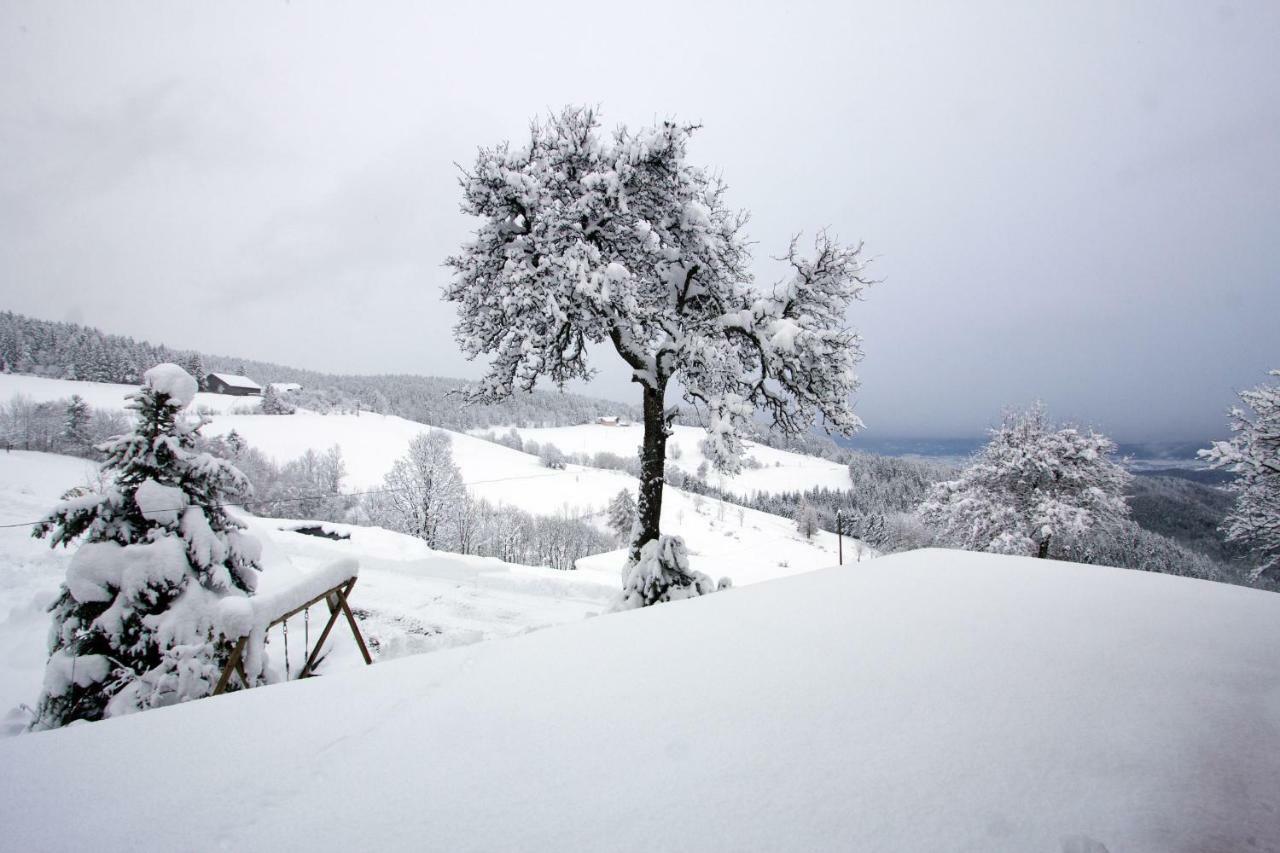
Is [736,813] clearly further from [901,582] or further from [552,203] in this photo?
[552,203]

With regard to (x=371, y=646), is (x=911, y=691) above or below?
above

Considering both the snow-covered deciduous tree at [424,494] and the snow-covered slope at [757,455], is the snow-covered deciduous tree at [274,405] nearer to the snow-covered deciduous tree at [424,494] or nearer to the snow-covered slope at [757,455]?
the snow-covered slope at [757,455]

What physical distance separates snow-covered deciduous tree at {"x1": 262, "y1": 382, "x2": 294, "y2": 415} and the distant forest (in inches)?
275

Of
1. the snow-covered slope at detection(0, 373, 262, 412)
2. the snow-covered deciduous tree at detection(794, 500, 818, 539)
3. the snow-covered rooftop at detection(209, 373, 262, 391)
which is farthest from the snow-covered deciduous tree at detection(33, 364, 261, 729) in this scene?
the snow-covered rooftop at detection(209, 373, 262, 391)

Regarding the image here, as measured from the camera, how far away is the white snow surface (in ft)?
17.5

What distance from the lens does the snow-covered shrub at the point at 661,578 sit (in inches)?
295

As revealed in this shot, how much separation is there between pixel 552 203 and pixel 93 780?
23.2 feet

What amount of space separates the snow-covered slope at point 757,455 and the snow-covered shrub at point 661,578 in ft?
228

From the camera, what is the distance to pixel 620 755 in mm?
1849

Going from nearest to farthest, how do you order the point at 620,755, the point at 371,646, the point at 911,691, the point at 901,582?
1. the point at 620,755
2. the point at 911,691
3. the point at 901,582
4. the point at 371,646

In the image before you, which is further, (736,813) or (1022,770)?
(1022,770)

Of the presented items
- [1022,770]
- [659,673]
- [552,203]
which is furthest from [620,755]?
[552,203]

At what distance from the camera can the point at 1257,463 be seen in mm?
13180

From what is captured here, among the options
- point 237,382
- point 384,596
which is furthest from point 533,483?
point 237,382
